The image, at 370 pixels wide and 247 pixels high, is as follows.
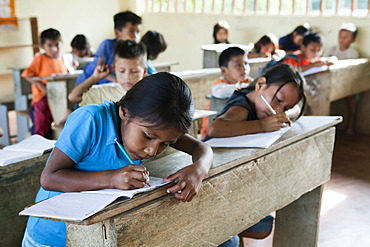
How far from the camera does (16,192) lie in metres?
1.99

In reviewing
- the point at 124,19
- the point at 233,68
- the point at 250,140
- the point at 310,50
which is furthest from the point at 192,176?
the point at 310,50

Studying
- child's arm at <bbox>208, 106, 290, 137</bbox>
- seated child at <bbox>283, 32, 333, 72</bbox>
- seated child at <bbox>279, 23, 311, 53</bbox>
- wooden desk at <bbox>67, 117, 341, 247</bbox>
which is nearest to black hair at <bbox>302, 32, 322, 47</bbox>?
seated child at <bbox>283, 32, 333, 72</bbox>

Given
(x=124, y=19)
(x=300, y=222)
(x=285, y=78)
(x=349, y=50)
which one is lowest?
(x=300, y=222)

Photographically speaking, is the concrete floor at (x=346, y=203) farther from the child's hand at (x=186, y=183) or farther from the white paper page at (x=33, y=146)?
the child's hand at (x=186, y=183)

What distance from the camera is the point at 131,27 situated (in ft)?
Answer: 13.5

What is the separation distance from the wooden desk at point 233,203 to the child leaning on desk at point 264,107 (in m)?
0.11

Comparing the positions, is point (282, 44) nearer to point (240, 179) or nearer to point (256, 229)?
point (256, 229)

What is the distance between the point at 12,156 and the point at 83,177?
640mm

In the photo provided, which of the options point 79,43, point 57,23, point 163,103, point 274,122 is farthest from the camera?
point 57,23

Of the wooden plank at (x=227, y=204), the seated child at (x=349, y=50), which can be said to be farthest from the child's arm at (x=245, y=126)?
the seated child at (x=349, y=50)

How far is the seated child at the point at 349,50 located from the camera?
562 centimetres

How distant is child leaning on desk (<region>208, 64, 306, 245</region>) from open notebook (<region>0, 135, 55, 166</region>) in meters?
0.71

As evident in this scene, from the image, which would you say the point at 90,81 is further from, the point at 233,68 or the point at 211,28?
the point at 211,28

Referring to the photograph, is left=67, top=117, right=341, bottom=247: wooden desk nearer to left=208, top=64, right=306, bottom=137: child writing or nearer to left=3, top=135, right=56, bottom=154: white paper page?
left=208, top=64, right=306, bottom=137: child writing
